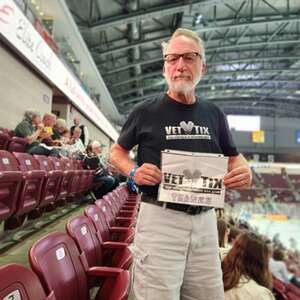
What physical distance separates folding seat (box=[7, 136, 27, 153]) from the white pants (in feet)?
9.93

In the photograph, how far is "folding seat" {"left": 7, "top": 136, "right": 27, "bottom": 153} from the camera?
3.84 meters

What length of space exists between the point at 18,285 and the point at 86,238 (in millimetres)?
831

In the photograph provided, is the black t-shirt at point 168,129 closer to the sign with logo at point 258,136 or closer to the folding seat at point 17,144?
the folding seat at point 17,144

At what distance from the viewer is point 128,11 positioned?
8703mm

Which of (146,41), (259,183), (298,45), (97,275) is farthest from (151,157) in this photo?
(259,183)

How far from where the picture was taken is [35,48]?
565cm

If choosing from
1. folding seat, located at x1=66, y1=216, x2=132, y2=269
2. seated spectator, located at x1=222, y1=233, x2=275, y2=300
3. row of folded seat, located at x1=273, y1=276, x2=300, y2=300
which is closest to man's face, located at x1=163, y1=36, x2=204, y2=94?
folding seat, located at x1=66, y1=216, x2=132, y2=269

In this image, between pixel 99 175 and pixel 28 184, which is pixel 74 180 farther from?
pixel 28 184

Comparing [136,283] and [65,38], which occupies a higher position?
[65,38]

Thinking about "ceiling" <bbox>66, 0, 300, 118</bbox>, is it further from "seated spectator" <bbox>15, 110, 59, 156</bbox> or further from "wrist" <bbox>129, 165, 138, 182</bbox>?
"wrist" <bbox>129, 165, 138, 182</bbox>

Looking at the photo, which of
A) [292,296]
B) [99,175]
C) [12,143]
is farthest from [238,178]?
[99,175]

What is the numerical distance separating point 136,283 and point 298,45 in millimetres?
13522

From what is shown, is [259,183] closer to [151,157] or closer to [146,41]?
[146,41]

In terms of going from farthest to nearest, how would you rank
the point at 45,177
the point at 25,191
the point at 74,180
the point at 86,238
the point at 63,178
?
the point at 74,180, the point at 63,178, the point at 45,177, the point at 25,191, the point at 86,238
